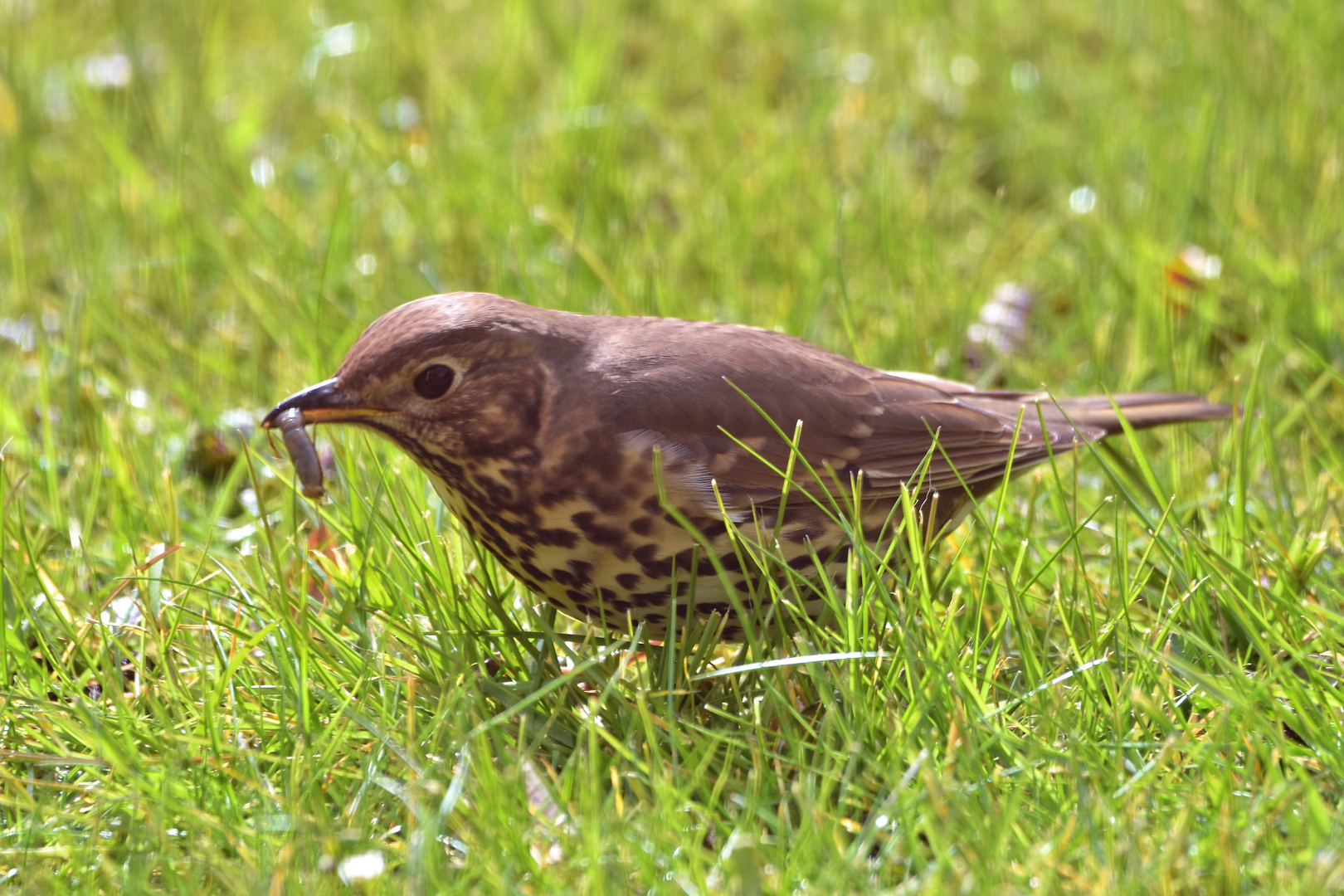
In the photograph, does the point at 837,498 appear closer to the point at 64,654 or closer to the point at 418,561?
the point at 418,561

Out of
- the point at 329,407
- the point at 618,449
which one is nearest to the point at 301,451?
the point at 329,407

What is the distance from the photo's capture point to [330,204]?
5098 millimetres

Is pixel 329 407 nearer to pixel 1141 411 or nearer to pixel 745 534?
pixel 745 534

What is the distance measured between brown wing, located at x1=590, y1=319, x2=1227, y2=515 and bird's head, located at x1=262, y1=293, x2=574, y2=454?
195mm

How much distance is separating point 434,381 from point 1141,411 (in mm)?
1789

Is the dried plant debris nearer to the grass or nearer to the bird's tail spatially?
the grass

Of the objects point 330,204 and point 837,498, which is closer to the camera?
point 837,498

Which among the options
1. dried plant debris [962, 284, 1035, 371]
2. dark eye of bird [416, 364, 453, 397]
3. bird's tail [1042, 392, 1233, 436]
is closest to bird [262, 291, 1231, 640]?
dark eye of bird [416, 364, 453, 397]

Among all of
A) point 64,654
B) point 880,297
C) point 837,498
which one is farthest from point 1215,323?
point 64,654

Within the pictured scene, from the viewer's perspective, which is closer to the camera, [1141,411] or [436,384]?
[436,384]

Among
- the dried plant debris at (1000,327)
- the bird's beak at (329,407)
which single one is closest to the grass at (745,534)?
the dried plant debris at (1000,327)

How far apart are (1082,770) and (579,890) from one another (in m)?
0.92

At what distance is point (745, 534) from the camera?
287 cm

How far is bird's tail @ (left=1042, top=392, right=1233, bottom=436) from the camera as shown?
3.48m
